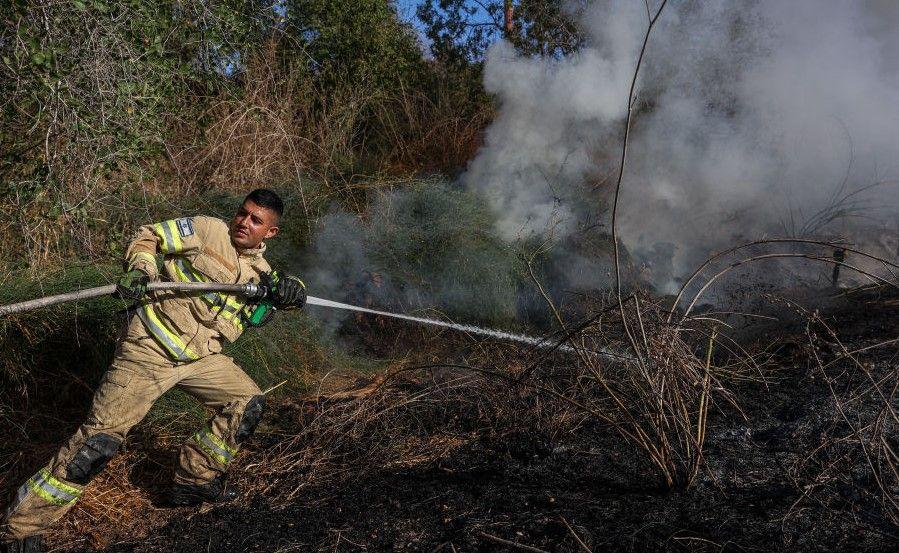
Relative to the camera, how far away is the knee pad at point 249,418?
3789mm

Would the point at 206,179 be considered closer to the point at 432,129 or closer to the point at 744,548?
the point at 432,129

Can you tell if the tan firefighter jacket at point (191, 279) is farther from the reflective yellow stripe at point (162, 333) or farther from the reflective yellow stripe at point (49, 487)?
the reflective yellow stripe at point (49, 487)

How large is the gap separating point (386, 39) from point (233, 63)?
11.4ft

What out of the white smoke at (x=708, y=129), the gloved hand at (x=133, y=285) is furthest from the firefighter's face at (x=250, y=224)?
the white smoke at (x=708, y=129)

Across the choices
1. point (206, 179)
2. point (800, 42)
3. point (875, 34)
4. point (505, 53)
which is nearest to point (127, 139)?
point (206, 179)

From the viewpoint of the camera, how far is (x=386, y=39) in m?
9.18

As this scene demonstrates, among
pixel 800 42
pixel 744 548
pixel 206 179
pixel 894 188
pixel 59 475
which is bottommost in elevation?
pixel 59 475

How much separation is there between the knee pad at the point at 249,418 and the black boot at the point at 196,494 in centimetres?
31

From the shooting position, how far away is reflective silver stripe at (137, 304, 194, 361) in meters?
3.47

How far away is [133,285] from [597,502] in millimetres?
2394

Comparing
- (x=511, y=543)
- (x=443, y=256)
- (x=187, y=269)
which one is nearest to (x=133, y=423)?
(x=187, y=269)

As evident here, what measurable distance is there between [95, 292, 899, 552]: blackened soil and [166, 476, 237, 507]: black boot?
2.7 inches

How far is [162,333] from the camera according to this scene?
347cm

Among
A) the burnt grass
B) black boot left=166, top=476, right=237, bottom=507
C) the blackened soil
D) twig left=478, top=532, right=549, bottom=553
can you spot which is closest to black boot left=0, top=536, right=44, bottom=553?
the burnt grass
